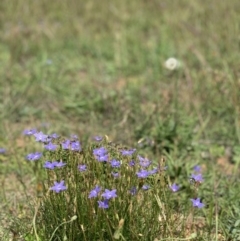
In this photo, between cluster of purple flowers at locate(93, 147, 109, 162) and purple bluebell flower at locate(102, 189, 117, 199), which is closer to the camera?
purple bluebell flower at locate(102, 189, 117, 199)

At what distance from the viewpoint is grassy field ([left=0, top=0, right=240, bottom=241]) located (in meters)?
3.37

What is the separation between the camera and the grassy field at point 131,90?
3.37 meters

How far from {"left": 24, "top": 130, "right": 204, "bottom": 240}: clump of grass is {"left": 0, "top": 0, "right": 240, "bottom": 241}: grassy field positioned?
0.09 metres

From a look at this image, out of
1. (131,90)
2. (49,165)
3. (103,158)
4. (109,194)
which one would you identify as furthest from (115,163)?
(131,90)

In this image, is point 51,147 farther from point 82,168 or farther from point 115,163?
point 115,163

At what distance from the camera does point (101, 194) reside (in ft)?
7.76

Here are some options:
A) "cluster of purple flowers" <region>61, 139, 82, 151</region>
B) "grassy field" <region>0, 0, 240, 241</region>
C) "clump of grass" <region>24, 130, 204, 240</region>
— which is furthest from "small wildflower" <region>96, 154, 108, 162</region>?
"grassy field" <region>0, 0, 240, 241</region>

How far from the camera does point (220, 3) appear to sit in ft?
20.3

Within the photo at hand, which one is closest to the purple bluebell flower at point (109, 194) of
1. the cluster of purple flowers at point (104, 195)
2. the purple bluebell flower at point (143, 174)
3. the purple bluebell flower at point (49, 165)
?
the cluster of purple flowers at point (104, 195)

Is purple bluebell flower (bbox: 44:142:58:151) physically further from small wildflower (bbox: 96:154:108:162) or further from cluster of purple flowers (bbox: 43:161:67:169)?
small wildflower (bbox: 96:154:108:162)

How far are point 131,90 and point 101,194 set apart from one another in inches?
Answer: 109

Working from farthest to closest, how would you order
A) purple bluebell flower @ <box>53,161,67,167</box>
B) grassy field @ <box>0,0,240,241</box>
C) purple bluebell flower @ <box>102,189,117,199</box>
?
grassy field @ <box>0,0,240,241</box>
purple bluebell flower @ <box>53,161,67,167</box>
purple bluebell flower @ <box>102,189,117,199</box>

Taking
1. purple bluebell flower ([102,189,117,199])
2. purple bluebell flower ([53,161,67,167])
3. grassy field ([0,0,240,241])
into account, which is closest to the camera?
purple bluebell flower ([102,189,117,199])

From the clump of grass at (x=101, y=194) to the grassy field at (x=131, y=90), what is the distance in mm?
87
